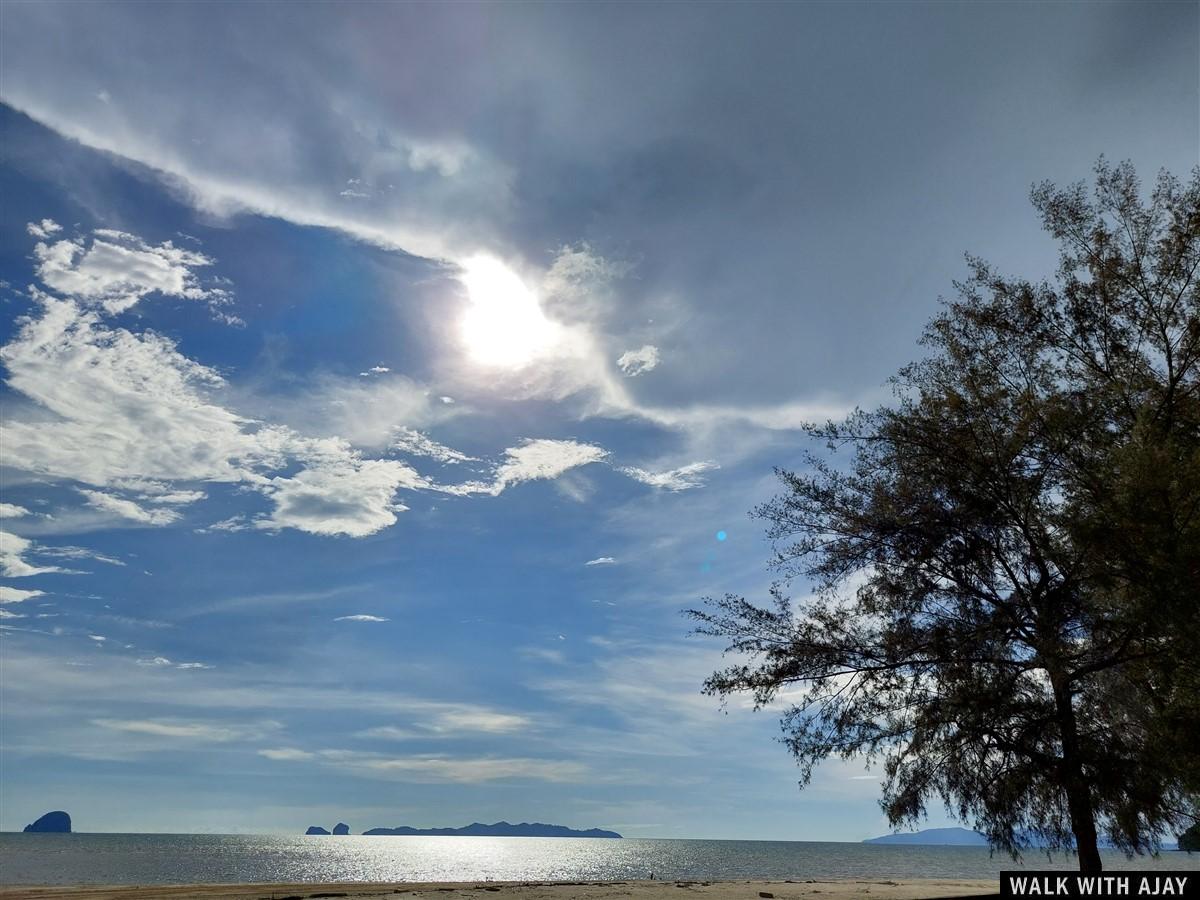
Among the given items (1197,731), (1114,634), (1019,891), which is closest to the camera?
(1019,891)

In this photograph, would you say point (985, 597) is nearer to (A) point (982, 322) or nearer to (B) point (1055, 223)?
(A) point (982, 322)

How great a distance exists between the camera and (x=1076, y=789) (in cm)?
1516

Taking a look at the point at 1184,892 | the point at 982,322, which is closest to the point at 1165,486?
the point at 1184,892

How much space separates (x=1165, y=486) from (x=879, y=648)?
745 cm

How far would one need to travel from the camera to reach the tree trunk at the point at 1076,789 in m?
15.2

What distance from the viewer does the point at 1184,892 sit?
10758 millimetres

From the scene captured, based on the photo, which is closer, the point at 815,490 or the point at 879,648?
the point at 879,648

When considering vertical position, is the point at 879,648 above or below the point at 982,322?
below

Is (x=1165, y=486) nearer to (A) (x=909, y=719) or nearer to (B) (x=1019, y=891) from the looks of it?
(B) (x=1019, y=891)

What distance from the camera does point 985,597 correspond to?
54.3 ft

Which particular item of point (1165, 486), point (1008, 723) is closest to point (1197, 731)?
point (1008, 723)

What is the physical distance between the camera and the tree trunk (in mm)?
15188

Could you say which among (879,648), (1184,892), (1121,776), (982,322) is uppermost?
(982,322)

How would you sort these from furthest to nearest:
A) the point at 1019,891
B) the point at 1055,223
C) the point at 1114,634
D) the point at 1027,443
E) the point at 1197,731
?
the point at 1055,223, the point at 1027,443, the point at 1114,634, the point at 1197,731, the point at 1019,891
